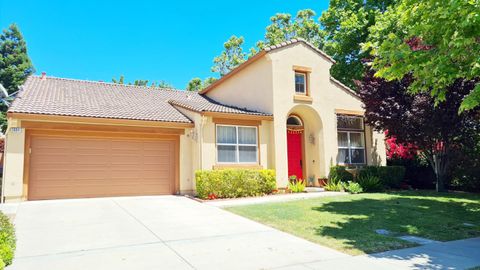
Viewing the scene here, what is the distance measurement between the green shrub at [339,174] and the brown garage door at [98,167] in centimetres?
724

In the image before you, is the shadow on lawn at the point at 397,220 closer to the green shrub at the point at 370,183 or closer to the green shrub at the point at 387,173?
the green shrub at the point at 370,183

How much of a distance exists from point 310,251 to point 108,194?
31.7 feet

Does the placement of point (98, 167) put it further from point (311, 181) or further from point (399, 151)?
point (399, 151)

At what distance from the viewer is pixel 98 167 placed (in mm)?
13609

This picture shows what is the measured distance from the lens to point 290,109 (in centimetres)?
1582

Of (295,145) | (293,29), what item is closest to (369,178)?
(295,145)

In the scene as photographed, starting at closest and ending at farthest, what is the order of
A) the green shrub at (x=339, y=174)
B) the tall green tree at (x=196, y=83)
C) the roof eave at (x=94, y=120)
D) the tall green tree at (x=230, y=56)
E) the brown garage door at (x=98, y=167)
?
the roof eave at (x=94, y=120), the brown garage door at (x=98, y=167), the green shrub at (x=339, y=174), the tall green tree at (x=230, y=56), the tall green tree at (x=196, y=83)

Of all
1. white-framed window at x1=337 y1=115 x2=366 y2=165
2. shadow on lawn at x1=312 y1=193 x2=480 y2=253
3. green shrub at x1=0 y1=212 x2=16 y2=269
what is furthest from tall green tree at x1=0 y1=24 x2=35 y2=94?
shadow on lawn at x1=312 y1=193 x2=480 y2=253

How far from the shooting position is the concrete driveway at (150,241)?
581 cm

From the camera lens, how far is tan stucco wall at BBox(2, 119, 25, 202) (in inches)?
475

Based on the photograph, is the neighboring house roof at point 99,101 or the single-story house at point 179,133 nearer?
the single-story house at point 179,133

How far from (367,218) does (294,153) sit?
7766 millimetres

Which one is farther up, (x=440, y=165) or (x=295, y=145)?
(x=295, y=145)

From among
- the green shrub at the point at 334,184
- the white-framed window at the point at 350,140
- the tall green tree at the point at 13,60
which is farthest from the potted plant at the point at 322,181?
the tall green tree at the point at 13,60
